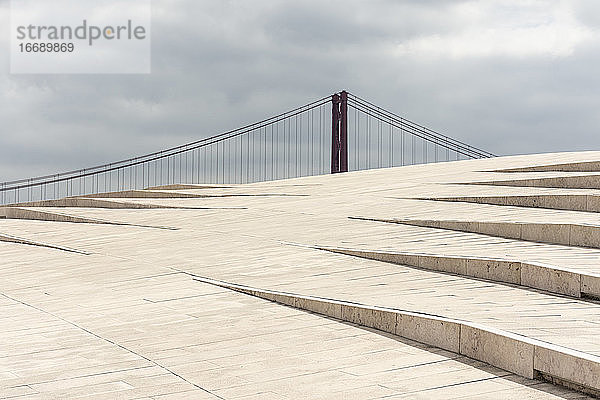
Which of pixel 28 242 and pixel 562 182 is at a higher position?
pixel 562 182

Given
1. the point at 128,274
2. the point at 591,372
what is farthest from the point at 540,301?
the point at 128,274

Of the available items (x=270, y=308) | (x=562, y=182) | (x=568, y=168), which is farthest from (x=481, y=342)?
(x=568, y=168)

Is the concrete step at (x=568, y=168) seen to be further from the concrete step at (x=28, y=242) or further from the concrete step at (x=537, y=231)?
the concrete step at (x=28, y=242)

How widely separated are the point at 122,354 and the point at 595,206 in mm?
5831

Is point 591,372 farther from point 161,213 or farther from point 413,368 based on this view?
point 161,213

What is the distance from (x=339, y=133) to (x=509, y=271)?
84.4 feet

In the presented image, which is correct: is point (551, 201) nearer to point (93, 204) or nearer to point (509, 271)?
point (509, 271)

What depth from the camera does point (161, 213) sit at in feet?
45.1

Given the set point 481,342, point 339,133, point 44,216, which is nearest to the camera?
point 481,342

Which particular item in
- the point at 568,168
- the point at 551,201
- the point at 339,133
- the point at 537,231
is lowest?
the point at 537,231

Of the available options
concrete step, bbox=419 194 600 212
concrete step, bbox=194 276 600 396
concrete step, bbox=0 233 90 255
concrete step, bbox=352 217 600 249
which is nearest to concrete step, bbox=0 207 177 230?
concrete step, bbox=0 233 90 255

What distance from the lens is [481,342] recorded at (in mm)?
3861

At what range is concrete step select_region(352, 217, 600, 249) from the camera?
6.47m

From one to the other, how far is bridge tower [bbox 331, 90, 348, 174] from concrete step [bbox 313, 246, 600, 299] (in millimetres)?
23081
